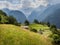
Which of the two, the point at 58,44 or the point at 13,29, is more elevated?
the point at 13,29

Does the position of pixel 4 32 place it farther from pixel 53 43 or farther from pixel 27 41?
pixel 53 43

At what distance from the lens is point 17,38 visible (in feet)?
121

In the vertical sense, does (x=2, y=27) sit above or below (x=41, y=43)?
above

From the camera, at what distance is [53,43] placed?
127ft

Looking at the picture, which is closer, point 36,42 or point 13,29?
point 36,42

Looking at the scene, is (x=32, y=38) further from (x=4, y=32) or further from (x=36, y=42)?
(x=4, y=32)

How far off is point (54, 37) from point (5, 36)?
9.61 m

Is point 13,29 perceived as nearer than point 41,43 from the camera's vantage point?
No

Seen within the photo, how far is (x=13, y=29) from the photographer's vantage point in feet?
130

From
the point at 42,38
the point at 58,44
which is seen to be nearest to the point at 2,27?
the point at 42,38

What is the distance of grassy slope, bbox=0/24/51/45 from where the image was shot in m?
35.7

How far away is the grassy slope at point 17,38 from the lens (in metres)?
35.7

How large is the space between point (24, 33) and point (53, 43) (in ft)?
19.3

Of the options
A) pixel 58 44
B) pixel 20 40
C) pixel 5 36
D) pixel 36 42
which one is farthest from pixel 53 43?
pixel 5 36
